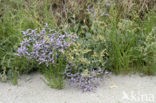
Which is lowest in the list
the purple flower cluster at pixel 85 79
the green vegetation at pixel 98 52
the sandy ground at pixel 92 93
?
the sandy ground at pixel 92 93

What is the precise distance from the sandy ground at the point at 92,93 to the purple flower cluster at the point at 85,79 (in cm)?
6

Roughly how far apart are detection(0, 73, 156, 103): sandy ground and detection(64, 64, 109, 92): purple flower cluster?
0.06 meters

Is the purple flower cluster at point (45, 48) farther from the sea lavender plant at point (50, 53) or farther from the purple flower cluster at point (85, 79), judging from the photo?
the purple flower cluster at point (85, 79)

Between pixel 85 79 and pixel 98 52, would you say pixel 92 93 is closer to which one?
pixel 85 79

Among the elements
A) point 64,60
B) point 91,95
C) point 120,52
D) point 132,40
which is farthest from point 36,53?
point 132,40

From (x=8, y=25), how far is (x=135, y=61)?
171 cm

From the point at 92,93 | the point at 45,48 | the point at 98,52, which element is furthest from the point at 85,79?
the point at 45,48

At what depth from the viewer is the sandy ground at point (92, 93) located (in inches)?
90.3

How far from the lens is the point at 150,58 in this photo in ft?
8.47

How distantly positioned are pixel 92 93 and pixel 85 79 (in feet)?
0.54

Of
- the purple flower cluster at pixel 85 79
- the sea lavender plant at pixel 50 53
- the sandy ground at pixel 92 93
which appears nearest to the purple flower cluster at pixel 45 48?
the sea lavender plant at pixel 50 53

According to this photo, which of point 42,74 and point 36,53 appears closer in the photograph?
point 36,53

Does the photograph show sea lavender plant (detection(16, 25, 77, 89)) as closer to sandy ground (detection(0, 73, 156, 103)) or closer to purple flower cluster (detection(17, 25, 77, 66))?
purple flower cluster (detection(17, 25, 77, 66))

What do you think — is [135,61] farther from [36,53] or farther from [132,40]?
[36,53]
